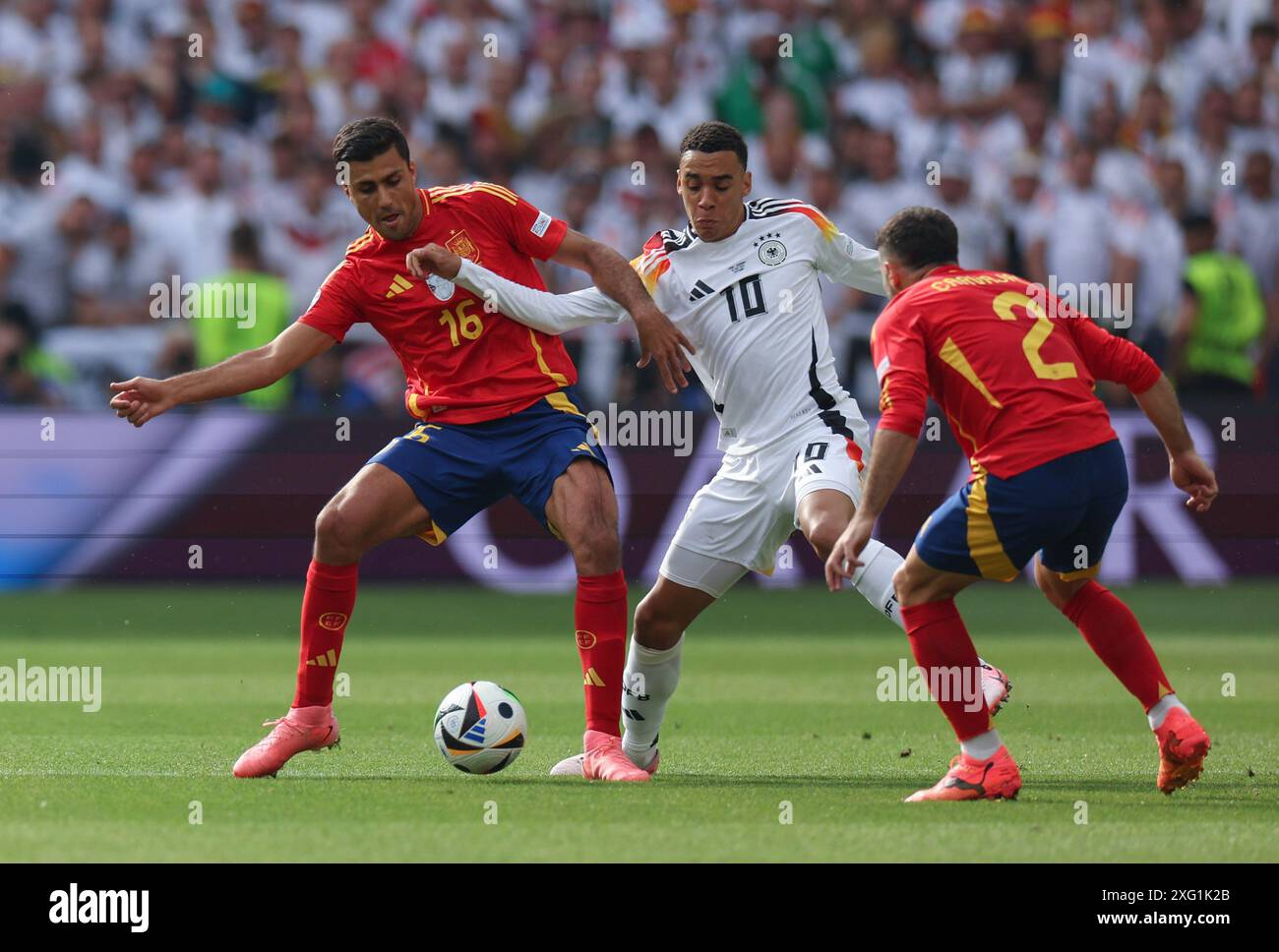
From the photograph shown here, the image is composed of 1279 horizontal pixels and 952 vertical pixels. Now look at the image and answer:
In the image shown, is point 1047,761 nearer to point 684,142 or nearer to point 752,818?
point 752,818

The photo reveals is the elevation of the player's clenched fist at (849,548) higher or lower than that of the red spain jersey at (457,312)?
lower

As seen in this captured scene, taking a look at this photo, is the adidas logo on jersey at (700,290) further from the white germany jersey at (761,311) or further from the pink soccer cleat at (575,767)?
the pink soccer cleat at (575,767)

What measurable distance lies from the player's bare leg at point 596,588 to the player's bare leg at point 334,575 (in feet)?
1.88

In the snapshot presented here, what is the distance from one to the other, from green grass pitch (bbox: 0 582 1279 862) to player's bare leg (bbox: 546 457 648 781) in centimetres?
32

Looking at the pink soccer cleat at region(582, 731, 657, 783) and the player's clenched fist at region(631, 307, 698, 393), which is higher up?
the player's clenched fist at region(631, 307, 698, 393)

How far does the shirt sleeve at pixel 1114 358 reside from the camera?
6.34 m

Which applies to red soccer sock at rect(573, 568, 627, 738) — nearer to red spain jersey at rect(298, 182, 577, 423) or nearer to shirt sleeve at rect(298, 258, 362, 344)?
red spain jersey at rect(298, 182, 577, 423)

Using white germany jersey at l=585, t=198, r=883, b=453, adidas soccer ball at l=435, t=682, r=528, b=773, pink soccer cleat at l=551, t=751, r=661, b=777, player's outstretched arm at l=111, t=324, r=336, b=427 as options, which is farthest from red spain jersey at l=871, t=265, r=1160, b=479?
player's outstretched arm at l=111, t=324, r=336, b=427

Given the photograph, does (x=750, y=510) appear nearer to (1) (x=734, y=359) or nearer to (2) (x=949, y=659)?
(1) (x=734, y=359)

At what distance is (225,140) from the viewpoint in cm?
1678

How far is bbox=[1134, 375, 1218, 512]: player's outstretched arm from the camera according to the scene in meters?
6.36

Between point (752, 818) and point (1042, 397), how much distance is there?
1597 mm

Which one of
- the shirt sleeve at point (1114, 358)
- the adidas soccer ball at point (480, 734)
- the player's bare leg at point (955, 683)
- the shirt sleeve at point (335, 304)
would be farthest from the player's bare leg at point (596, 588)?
the shirt sleeve at point (1114, 358)

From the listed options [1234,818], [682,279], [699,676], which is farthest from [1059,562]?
[699,676]
